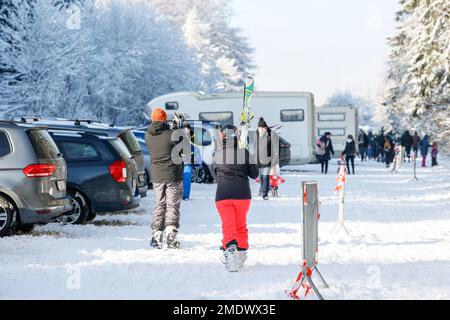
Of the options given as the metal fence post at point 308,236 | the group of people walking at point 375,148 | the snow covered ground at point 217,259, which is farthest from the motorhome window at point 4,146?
the group of people walking at point 375,148

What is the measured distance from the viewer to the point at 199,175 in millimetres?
25656

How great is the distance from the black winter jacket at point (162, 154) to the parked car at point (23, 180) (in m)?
1.56

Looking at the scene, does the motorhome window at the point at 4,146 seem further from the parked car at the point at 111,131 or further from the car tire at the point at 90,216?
the parked car at the point at 111,131

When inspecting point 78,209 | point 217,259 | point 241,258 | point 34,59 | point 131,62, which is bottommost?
point 217,259

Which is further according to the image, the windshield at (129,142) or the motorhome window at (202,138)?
the motorhome window at (202,138)

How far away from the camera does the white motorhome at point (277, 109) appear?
34.8 metres

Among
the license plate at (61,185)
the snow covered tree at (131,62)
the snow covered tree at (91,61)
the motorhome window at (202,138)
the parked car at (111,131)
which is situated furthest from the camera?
the snow covered tree at (131,62)

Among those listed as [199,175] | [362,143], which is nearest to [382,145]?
[362,143]

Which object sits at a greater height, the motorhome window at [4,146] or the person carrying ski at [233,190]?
the motorhome window at [4,146]

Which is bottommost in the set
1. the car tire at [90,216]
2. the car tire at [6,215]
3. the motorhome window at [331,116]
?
the car tire at [90,216]

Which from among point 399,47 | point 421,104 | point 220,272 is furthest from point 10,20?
point 220,272

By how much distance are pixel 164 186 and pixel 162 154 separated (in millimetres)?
454

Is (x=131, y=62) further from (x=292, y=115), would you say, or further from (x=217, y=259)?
(x=217, y=259)

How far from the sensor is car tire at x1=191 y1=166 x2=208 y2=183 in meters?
25.5
